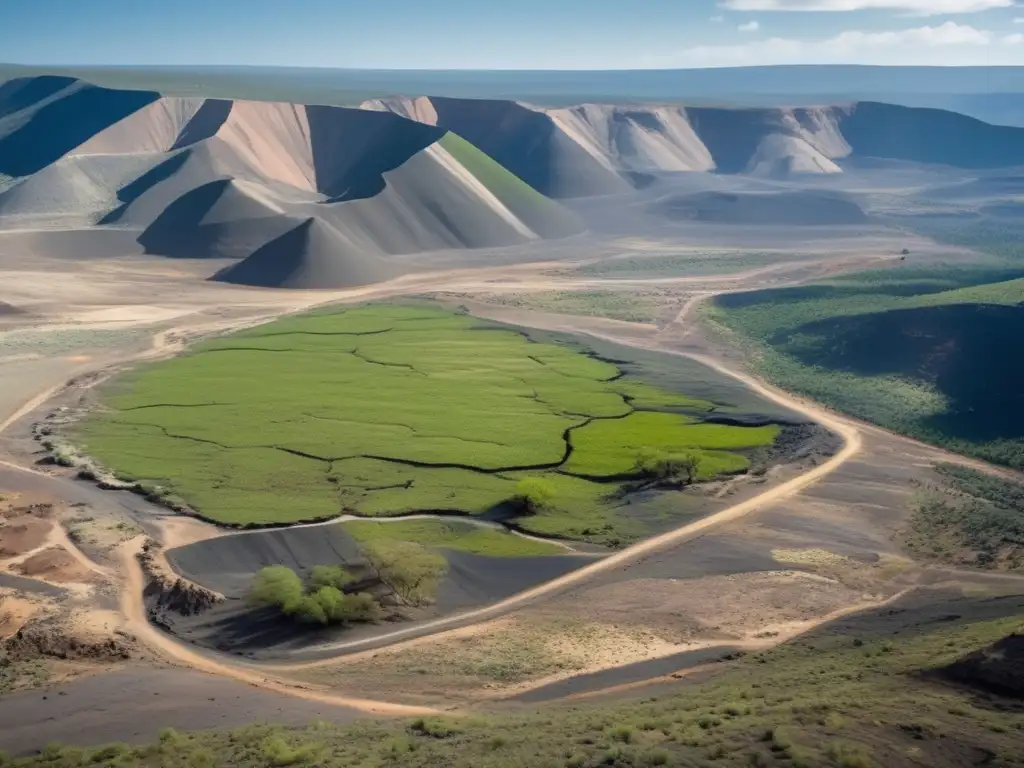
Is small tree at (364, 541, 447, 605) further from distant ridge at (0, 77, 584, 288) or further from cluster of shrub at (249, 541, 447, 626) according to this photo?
distant ridge at (0, 77, 584, 288)

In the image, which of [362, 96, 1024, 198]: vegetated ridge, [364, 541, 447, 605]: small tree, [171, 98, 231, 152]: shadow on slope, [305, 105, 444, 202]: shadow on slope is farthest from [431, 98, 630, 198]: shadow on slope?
[364, 541, 447, 605]: small tree

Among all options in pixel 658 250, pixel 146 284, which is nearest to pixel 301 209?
pixel 146 284

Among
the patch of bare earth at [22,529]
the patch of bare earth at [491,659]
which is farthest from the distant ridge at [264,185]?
the patch of bare earth at [491,659]

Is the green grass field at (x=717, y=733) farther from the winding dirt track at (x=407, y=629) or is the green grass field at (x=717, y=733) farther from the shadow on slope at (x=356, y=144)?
the shadow on slope at (x=356, y=144)

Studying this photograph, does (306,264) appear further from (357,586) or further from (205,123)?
(357,586)

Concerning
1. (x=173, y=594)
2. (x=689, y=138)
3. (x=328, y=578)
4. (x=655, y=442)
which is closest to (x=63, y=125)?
(x=689, y=138)

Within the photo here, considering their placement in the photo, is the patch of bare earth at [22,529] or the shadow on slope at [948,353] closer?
the patch of bare earth at [22,529]
